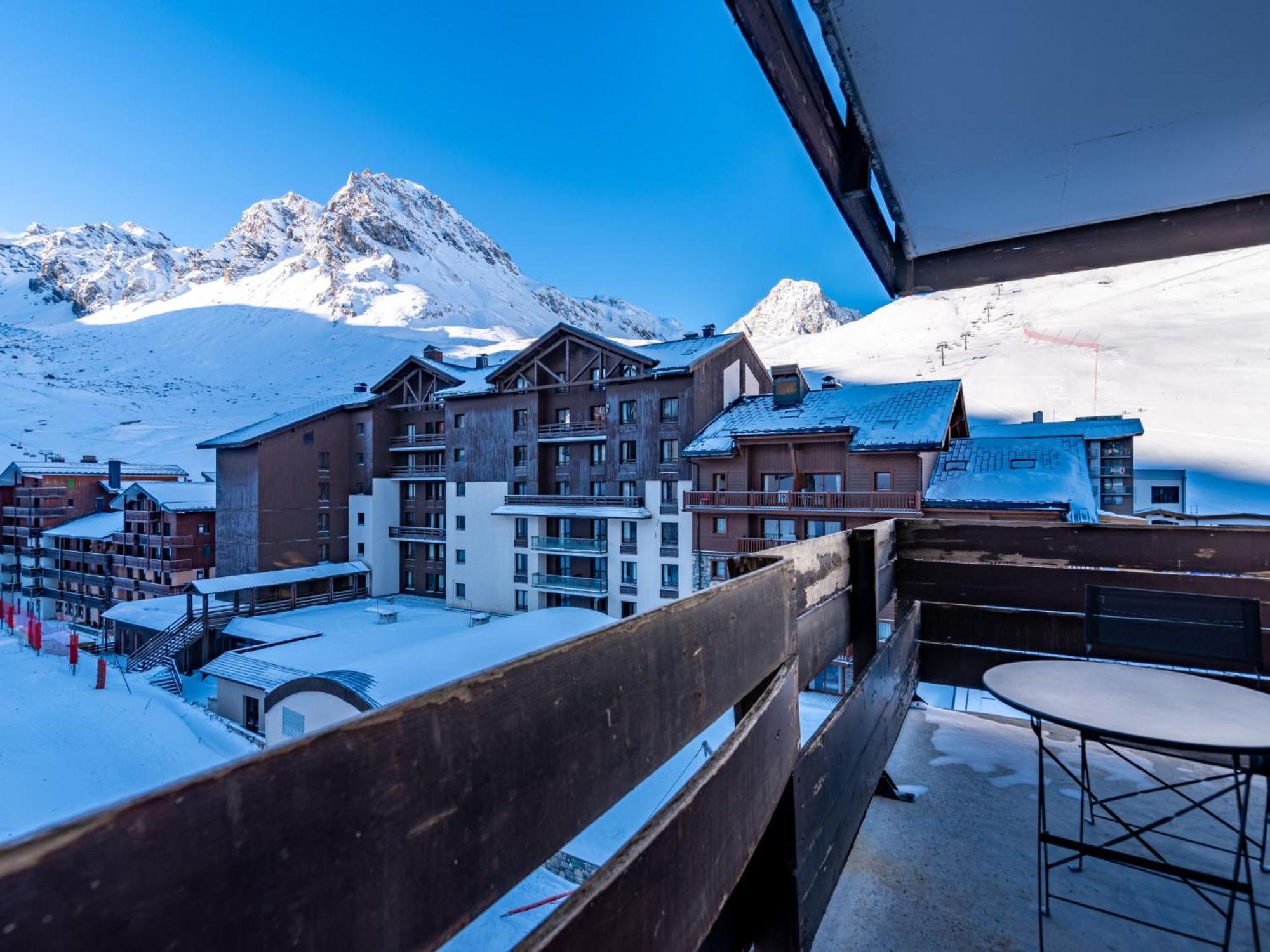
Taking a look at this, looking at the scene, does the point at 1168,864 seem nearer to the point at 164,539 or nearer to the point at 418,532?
the point at 418,532

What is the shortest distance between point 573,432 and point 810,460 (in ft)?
33.3

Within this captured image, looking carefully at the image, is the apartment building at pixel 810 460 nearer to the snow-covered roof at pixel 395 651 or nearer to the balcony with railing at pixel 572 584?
the balcony with railing at pixel 572 584

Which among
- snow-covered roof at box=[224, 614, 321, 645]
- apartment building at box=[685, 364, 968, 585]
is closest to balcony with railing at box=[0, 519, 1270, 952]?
apartment building at box=[685, 364, 968, 585]

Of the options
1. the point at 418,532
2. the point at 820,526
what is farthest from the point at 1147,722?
the point at 418,532

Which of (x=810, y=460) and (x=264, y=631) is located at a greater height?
(x=810, y=460)

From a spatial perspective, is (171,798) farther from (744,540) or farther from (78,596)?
(78,596)

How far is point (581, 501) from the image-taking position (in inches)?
933

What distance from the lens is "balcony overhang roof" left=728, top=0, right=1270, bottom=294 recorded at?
205 centimetres

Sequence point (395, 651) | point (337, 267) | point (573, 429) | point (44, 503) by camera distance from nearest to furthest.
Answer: point (395, 651) < point (573, 429) < point (44, 503) < point (337, 267)

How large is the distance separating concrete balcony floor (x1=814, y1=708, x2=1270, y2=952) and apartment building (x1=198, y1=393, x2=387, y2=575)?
2924 cm

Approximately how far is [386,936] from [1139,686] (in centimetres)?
332

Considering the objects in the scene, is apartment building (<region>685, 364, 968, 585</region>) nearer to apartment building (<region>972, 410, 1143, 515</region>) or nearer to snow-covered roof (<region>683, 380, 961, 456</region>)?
snow-covered roof (<region>683, 380, 961, 456</region>)

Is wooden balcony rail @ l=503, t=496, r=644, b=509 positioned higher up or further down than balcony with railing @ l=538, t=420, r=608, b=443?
further down

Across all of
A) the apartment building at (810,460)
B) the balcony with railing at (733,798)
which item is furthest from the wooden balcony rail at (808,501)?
the balcony with railing at (733,798)
